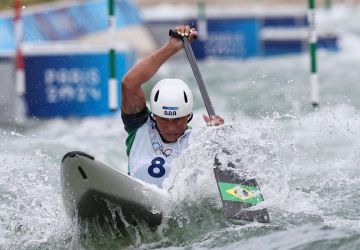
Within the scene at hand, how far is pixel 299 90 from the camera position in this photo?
1534cm

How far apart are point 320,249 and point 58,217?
6.73 feet

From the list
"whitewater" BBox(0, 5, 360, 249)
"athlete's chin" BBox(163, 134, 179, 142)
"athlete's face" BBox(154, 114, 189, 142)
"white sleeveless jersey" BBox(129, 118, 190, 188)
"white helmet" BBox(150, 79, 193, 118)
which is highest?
"white helmet" BBox(150, 79, 193, 118)

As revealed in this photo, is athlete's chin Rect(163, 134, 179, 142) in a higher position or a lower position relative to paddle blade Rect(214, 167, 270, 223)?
higher

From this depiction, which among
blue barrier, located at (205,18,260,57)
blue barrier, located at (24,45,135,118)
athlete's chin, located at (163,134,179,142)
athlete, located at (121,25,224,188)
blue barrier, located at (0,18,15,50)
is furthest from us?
blue barrier, located at (205,18,260,57)

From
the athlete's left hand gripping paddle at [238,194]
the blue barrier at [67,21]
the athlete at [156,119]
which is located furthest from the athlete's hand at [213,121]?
the blue barrier at [67,21]

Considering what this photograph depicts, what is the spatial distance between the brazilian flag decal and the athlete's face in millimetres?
479

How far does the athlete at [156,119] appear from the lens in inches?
291

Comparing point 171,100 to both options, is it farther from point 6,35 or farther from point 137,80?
point 6,35

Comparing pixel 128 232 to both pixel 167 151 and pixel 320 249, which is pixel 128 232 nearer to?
pixel 167 151

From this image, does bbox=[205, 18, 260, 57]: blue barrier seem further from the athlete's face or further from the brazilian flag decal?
the brazilian flag decal

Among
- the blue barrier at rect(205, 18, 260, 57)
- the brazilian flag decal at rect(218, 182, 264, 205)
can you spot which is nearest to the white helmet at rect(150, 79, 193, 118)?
the brazilian flag decal at rect(218, 182, 264, 205)

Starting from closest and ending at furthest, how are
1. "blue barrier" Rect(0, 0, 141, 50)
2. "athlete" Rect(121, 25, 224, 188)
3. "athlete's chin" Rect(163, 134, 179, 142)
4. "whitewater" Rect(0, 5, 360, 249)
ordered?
1. "whitewater" Rect(0, 5, 360, 249)
2. "athlete" Rect(121, 25, 224, 188)
3. "athlete's chin" Rect(163, 134, 179, 142)
4. "blue barrier" Rect(0, 0, 141, 50)

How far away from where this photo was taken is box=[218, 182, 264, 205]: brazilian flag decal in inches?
286

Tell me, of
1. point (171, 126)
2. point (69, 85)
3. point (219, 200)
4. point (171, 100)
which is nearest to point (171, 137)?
point (171, 126)
